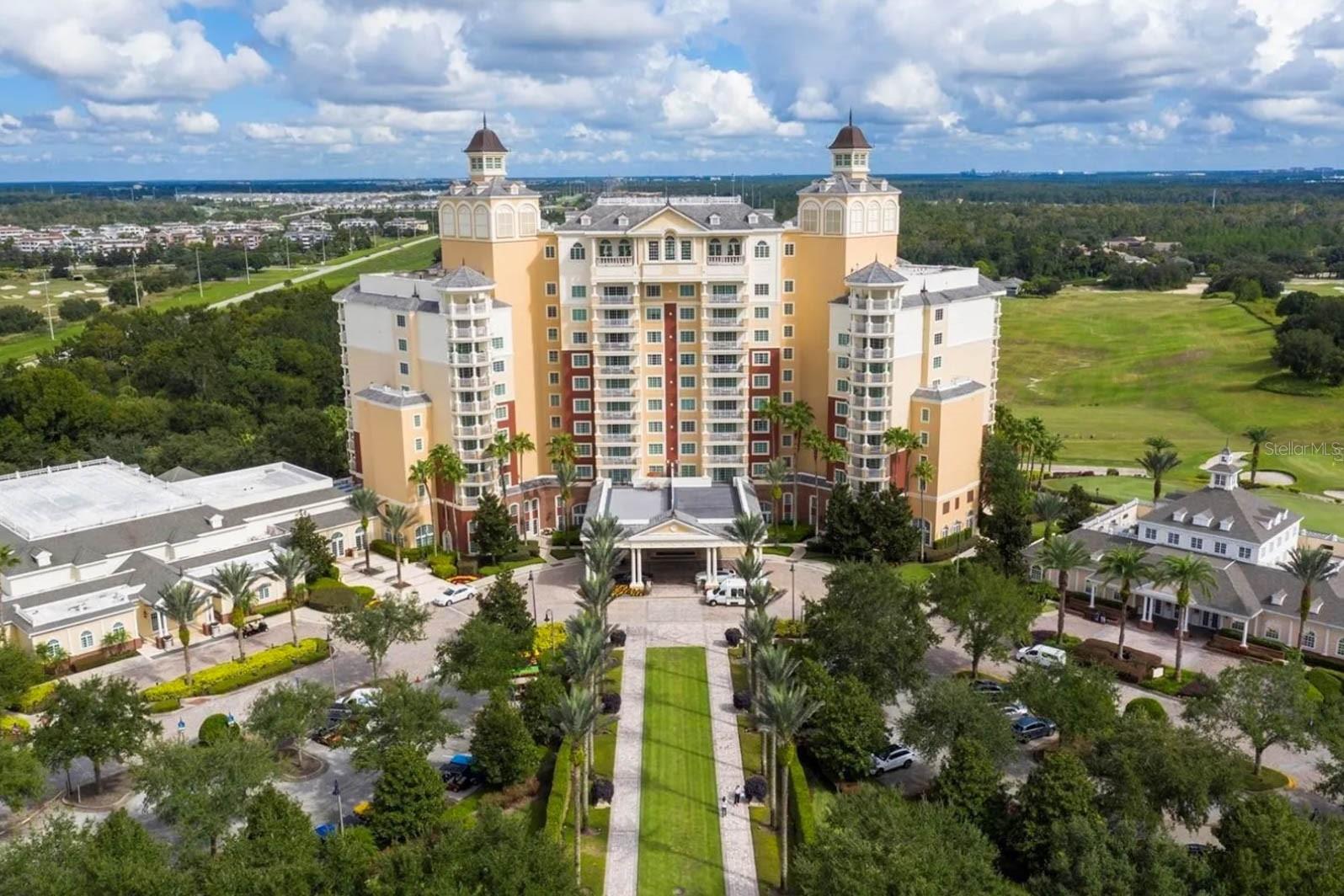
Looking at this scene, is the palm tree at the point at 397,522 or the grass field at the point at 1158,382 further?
the grass field at the point at 1158,382

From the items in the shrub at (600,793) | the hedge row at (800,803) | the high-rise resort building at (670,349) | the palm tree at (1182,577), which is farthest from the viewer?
the high-rise resort building at (670,349)

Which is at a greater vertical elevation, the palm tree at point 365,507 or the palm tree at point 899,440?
the palm tree at point 899,440

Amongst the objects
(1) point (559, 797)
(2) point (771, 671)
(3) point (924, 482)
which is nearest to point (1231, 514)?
(3) point (924, 482)

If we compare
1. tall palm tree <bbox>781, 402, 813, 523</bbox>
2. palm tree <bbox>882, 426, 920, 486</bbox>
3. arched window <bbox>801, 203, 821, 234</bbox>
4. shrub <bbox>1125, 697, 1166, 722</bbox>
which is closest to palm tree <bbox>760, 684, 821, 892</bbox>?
shrub <bbox>1125, 697, 1166, 722</bbox>

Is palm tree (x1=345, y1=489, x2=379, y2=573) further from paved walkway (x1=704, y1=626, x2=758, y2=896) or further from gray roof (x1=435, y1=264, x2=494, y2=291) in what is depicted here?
paved walkway (x1=704, y1=626, x2=758, y2=896)

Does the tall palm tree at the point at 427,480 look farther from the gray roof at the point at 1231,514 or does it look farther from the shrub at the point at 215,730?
the gray roof at the point at 1231,514

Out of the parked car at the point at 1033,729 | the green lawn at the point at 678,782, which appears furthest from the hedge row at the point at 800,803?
the parked car at the point at 1033,729
